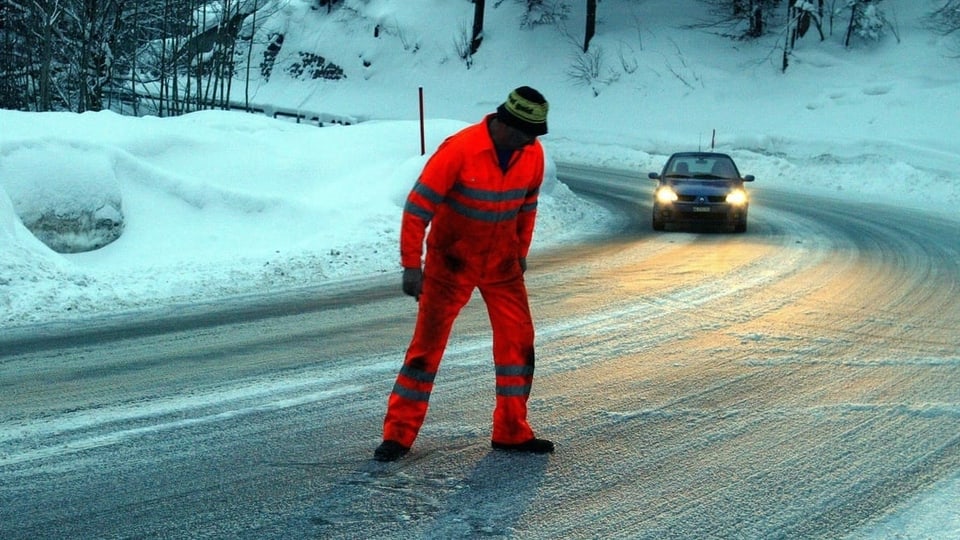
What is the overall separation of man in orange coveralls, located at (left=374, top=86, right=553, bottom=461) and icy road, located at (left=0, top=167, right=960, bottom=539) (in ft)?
0.82

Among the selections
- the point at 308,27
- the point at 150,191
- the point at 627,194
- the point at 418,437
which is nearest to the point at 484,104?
the point at 308,27

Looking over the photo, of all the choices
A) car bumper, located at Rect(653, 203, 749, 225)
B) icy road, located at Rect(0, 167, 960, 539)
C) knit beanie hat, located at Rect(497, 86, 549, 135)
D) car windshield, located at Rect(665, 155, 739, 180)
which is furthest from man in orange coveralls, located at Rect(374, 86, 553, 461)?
car windshield, located at Rect(665, 155, 739, 180)

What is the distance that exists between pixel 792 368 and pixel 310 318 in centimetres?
400

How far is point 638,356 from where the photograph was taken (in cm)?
749

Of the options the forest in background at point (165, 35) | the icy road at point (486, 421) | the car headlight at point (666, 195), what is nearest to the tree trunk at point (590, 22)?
the forest in background at point (165, 35)

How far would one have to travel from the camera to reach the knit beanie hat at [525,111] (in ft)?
16.3

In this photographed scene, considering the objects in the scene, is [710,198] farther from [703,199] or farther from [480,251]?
[480,251]

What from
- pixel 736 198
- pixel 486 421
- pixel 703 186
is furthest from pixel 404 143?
pixel 486 421

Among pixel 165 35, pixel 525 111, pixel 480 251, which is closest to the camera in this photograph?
pixel 525 111

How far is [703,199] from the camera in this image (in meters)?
16.8

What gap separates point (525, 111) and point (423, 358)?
4.25ft

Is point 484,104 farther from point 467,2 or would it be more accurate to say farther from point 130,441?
point 130,441

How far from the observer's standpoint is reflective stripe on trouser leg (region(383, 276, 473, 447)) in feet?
17.1

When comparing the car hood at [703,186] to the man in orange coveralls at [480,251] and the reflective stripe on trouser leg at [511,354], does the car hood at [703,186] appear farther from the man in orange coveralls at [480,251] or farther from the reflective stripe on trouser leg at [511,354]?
the reflective stripe on trouser leg at [511,354]
